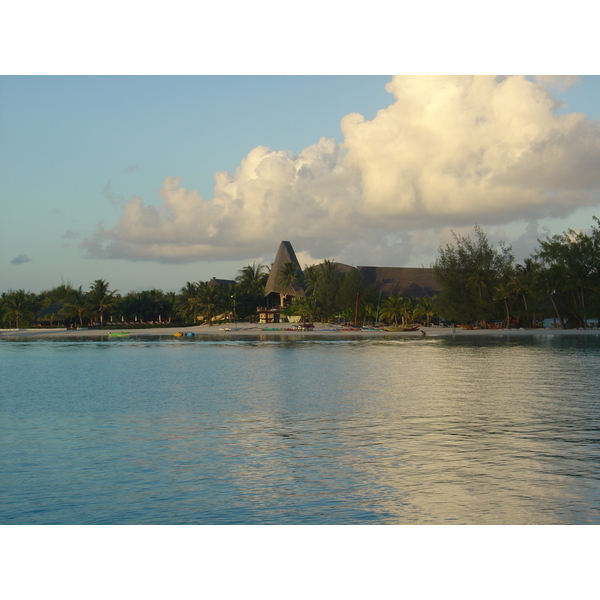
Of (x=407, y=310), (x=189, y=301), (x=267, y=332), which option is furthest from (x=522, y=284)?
(x=189, y=301)

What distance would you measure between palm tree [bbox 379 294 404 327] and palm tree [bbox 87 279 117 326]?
34.7m

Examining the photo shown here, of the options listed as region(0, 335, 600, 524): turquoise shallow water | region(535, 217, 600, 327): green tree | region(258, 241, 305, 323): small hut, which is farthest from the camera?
region(258, 241, 305, 323): small hut

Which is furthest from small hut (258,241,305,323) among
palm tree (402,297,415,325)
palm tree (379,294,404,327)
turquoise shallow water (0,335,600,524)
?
turquoise shallow water (0,335,600,524)

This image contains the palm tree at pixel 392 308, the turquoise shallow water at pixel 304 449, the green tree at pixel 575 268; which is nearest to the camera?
the turquoise shallow water at pixel 304 449

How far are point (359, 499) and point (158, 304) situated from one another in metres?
88.1

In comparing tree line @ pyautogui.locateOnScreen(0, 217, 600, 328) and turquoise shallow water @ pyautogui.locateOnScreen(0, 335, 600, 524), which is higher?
tree line @ pyautogui.locateOnScreen(0, 217, 600, 328)

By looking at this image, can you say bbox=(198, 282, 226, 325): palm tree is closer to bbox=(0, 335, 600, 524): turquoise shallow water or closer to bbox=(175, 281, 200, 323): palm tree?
bbox=(175, 281, 200, 323): palm tree

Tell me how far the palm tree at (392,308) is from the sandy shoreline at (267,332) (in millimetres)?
4862

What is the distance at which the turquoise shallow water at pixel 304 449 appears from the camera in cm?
866

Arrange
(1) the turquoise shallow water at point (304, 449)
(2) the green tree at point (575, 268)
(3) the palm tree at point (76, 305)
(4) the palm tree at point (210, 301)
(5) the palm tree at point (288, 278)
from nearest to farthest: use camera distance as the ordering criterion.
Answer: (1) the turquoise shallow water at point (304, 449)
(2) the green tree at point (575, 268)
(3) the palm tree at point (76, 305)
(4) the palm tree at point (210, 301)
(5) the palm tree at point (288, 278)

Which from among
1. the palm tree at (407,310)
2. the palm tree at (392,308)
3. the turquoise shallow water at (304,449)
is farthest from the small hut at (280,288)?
the turquoise shallow water at (304,449)

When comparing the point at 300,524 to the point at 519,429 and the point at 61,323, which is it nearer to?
the point at 519,429

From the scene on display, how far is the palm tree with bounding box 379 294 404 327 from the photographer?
77.7 m

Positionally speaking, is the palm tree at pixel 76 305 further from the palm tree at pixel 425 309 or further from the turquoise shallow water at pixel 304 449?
the turquoise shallow water at pixel 304 449
